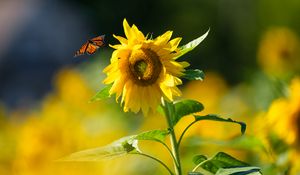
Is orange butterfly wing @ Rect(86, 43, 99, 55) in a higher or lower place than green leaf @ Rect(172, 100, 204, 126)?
higher

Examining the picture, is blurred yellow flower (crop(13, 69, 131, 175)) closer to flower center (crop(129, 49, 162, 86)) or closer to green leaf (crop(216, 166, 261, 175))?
flower center (crop(129, 49, 162, 86))

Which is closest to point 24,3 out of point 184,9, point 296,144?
point 184,9

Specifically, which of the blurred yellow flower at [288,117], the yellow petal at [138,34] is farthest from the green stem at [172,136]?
the blurred yellow flower at [288,117]

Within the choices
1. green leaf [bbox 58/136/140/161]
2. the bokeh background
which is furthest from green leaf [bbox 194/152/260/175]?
the bokeh background

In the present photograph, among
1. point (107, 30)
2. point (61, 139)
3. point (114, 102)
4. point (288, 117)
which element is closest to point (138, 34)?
point (288, 117)

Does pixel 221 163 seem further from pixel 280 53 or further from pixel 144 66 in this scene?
pixel 280 53

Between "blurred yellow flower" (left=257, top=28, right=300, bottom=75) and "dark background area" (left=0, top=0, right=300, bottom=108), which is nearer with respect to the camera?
"blurred yellow flower" (left=257, top=28, right=300, bottom=75)
